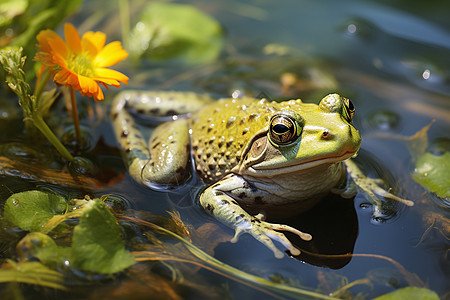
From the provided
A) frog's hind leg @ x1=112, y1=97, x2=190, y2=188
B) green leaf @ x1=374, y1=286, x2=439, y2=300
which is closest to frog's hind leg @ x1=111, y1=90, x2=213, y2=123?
frog's hind leg @ x1=112, y1=97, x2=190, y2=188

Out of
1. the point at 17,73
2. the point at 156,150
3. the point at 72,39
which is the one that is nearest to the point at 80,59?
the point at 72,39

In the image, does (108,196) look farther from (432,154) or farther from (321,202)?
(432,154)

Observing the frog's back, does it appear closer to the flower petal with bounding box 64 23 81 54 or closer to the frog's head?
the frog's head

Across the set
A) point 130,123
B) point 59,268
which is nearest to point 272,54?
point 130,123

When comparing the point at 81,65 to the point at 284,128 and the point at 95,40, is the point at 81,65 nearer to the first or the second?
the point at 95,40

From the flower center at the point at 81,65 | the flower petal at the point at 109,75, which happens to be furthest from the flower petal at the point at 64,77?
the flower petal at the point at 109,75
